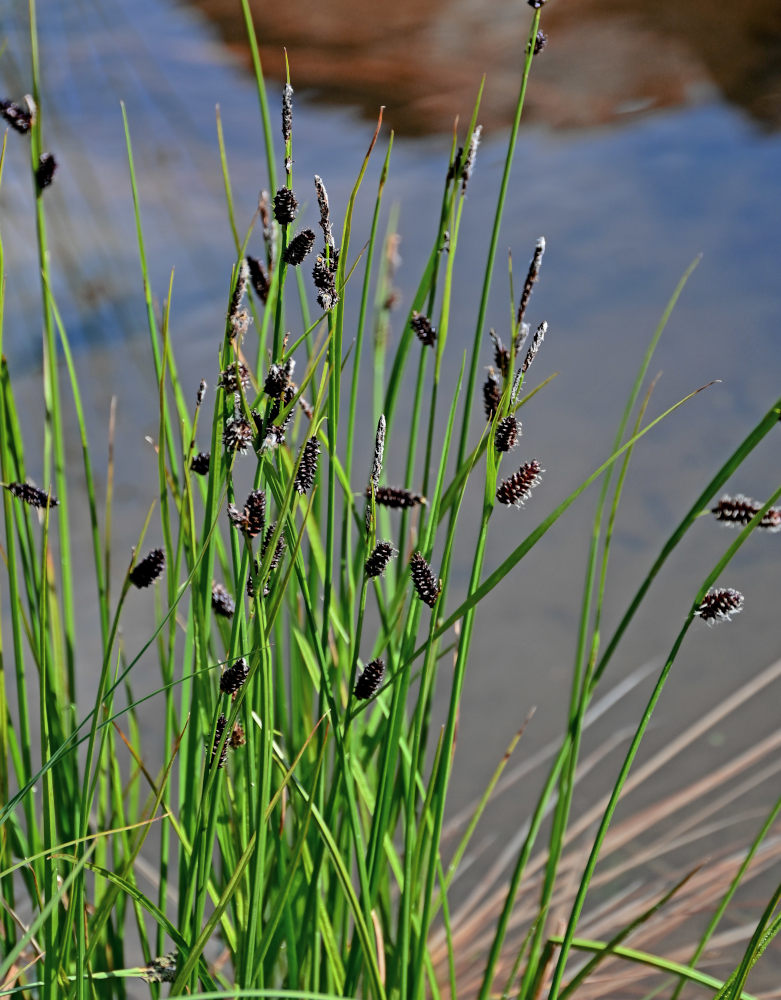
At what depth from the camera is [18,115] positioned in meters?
0.67

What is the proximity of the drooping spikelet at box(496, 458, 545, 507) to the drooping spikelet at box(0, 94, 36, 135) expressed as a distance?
0.41 metres

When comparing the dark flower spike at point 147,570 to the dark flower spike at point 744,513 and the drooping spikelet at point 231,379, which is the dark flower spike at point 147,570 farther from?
the dark flower spike at point 744,513

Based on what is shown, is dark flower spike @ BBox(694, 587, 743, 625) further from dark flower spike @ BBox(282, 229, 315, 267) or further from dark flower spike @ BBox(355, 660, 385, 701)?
dark flower spike @ BBox(282, 229, 315, 267)

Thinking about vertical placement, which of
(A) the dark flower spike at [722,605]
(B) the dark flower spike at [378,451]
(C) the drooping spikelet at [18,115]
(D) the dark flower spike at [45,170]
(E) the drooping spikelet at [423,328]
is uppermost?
(C) the drooping spikelet at [18,115]

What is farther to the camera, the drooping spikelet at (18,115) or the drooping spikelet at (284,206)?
the drooping spikelet at (18,115)

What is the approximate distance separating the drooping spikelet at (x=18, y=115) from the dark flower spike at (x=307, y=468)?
326 millimetres

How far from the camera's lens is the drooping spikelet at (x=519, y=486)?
0.53 m

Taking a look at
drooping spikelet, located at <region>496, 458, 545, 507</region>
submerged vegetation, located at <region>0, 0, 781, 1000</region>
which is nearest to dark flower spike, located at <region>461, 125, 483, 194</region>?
submerged vegetation, located at <region>0, 0, 781, 1000</region>

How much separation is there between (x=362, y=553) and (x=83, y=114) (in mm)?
2887

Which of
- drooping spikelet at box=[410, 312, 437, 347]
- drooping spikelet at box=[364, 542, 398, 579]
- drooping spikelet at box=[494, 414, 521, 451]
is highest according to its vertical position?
drooping spikelet at box=[410, 312, 437, 347]

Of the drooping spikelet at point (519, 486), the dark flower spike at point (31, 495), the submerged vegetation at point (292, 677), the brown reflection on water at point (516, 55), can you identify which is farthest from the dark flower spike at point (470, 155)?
the brown reflection on water at point (516, 55)

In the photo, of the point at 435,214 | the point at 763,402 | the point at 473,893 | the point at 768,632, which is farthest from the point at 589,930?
the point at 435,214

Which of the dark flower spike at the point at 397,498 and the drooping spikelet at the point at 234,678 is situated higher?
the dark flower spike at the point at 397,498

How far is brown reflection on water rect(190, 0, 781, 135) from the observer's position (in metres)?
2.98
